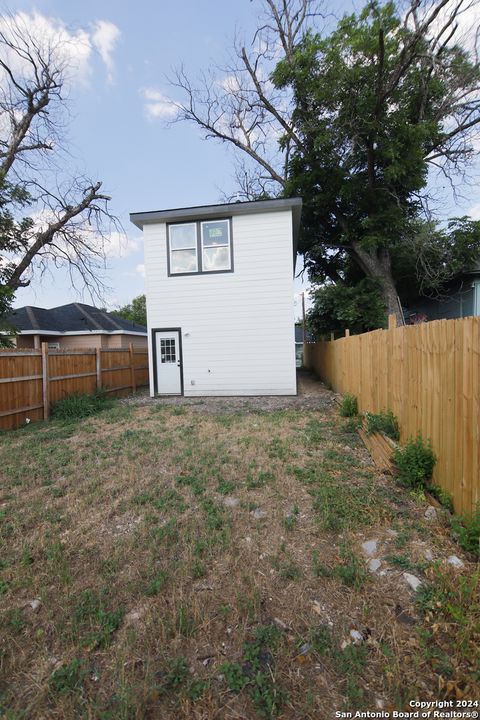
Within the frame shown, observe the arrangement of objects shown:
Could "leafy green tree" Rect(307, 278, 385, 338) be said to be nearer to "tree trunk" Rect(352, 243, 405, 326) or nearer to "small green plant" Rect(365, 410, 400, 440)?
"tree trunk" Rect(352, 243, 405, 326)

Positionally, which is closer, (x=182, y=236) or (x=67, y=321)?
(x=182, y=236)

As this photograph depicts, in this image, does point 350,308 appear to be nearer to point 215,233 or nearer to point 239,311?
point 239,311

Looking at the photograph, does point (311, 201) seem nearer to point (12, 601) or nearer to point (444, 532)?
point (444, 532)

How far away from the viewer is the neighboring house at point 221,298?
923 centimetres

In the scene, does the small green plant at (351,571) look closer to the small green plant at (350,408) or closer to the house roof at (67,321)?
the small green plant at (350,408)

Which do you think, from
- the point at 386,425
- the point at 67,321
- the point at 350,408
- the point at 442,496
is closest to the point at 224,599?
the point at 442,496

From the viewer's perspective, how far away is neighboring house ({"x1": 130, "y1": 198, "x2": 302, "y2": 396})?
9227mm

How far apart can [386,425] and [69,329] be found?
1596cm

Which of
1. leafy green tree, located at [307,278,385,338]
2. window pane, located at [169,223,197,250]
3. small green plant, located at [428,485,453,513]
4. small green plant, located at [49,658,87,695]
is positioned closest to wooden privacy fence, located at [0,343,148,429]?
window pane, located at [169,223,197,250]

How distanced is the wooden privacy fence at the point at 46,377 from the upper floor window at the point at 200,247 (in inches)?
137

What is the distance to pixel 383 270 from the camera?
12.5 meters

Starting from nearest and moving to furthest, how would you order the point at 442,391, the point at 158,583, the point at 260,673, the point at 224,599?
the point at 260,673 → the point at 224,599 → the point at 158,583 → the point at 442,391

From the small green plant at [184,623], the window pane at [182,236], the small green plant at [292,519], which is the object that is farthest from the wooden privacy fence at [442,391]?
the window pane at [182,236]

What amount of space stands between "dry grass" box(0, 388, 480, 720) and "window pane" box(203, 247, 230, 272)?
23.1 feet
